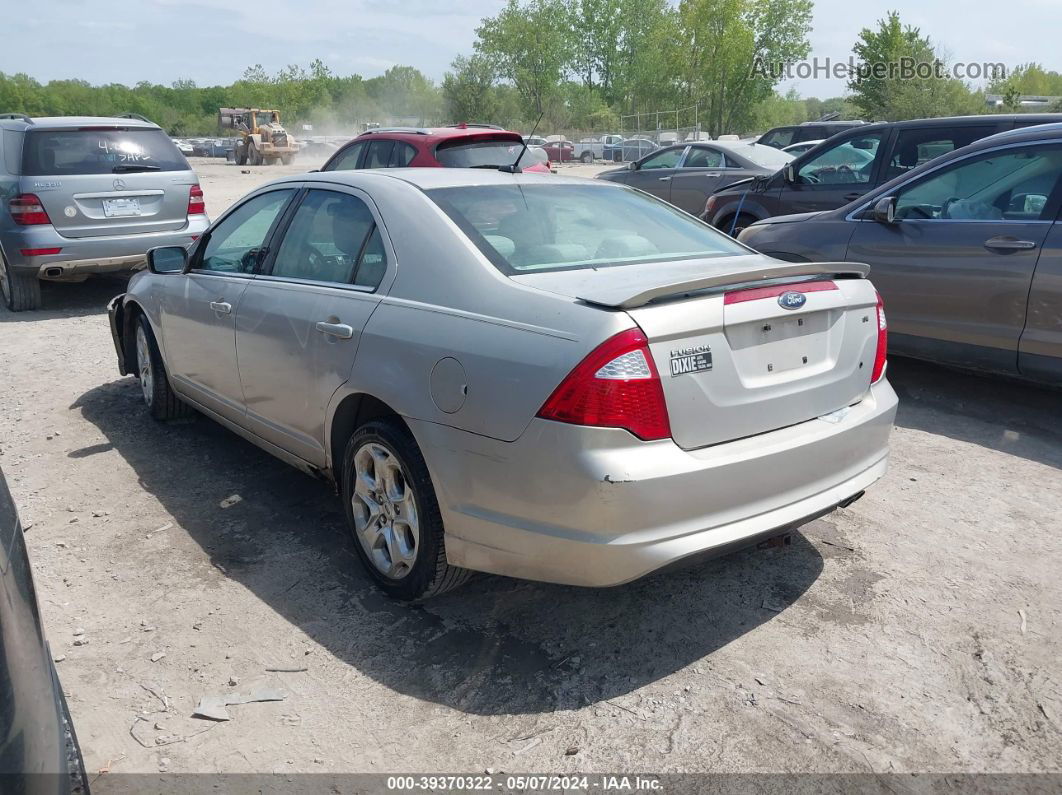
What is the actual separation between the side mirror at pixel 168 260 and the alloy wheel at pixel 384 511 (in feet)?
7.49

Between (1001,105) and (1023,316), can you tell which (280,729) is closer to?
(1023,316)

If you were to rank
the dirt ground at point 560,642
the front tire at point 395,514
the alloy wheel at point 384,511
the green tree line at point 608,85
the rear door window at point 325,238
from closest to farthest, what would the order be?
the dirt ground at point 560,642, the front tire at point 395,514, the alloy wheel at point 384,511, the rear door window at point 325,238, the green tree line at point 608,85

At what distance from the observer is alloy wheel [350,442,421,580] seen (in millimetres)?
3305

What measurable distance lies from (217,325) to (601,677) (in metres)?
2.72

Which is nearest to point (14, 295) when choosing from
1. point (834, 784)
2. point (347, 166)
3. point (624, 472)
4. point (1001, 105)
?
point (347, 166)

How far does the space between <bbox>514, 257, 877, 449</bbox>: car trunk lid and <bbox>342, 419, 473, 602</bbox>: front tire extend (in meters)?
0.77

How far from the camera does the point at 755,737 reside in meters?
2.67

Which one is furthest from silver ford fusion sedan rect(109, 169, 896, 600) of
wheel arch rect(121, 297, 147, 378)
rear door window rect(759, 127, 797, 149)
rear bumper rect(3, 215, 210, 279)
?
rear door window rect(759, 127, 797, 149)

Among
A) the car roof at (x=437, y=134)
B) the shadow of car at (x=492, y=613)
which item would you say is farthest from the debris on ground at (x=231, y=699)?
the car roof at (x=437, y=134)

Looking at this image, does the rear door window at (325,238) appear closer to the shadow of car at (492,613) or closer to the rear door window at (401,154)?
the shadow of car at (492,613)

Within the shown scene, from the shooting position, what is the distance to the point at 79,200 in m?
8.71

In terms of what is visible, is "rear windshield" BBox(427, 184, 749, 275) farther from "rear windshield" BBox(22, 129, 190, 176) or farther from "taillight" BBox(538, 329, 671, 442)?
"rear windshield" BBox(22, 129, 190, 176)

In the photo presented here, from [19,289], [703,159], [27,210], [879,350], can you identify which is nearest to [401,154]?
[27,210]

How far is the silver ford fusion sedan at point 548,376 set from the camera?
107 inches
